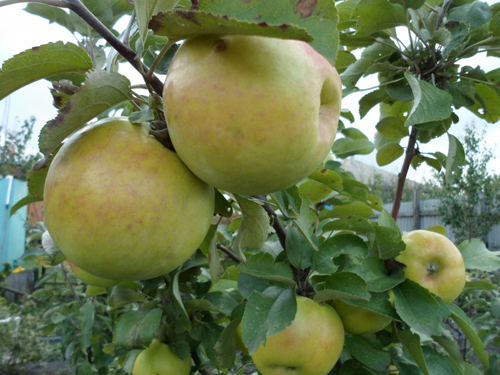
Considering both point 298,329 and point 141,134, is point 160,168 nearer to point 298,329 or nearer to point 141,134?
point 141,134

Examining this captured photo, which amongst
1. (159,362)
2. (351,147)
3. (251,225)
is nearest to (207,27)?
(251,225)

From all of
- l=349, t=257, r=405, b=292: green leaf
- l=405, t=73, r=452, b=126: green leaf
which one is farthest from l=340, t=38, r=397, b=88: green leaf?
l=349, t=257, r=405, b=292: green leaf

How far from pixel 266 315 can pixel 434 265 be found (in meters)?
0.37

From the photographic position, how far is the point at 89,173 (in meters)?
0.43

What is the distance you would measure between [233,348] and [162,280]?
13.4 inches

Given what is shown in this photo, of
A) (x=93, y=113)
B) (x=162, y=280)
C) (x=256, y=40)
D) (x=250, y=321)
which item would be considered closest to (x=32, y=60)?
(x=93, y=113)

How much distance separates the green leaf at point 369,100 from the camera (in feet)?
3.46

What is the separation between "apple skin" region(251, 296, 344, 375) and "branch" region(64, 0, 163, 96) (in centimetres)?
46

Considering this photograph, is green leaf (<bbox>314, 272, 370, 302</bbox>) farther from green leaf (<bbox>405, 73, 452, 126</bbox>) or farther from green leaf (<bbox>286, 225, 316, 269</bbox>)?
green leaf (<bbox>405, 73, 452, 126</bbox>)

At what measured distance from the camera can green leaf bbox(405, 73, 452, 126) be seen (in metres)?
0.73

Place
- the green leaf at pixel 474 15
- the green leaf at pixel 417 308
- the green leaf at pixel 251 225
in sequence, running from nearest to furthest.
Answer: the green leaf at pixel 251 225 → the green leaf at pixel 417 308 → the green leaf at pixel 474 15

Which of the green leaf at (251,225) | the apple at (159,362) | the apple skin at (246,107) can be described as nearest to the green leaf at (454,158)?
the green leaf at (251,225)

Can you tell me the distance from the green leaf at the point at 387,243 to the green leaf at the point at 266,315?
19 centimetres

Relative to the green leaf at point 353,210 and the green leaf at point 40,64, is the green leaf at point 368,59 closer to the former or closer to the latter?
the green leaf at point 353,210
